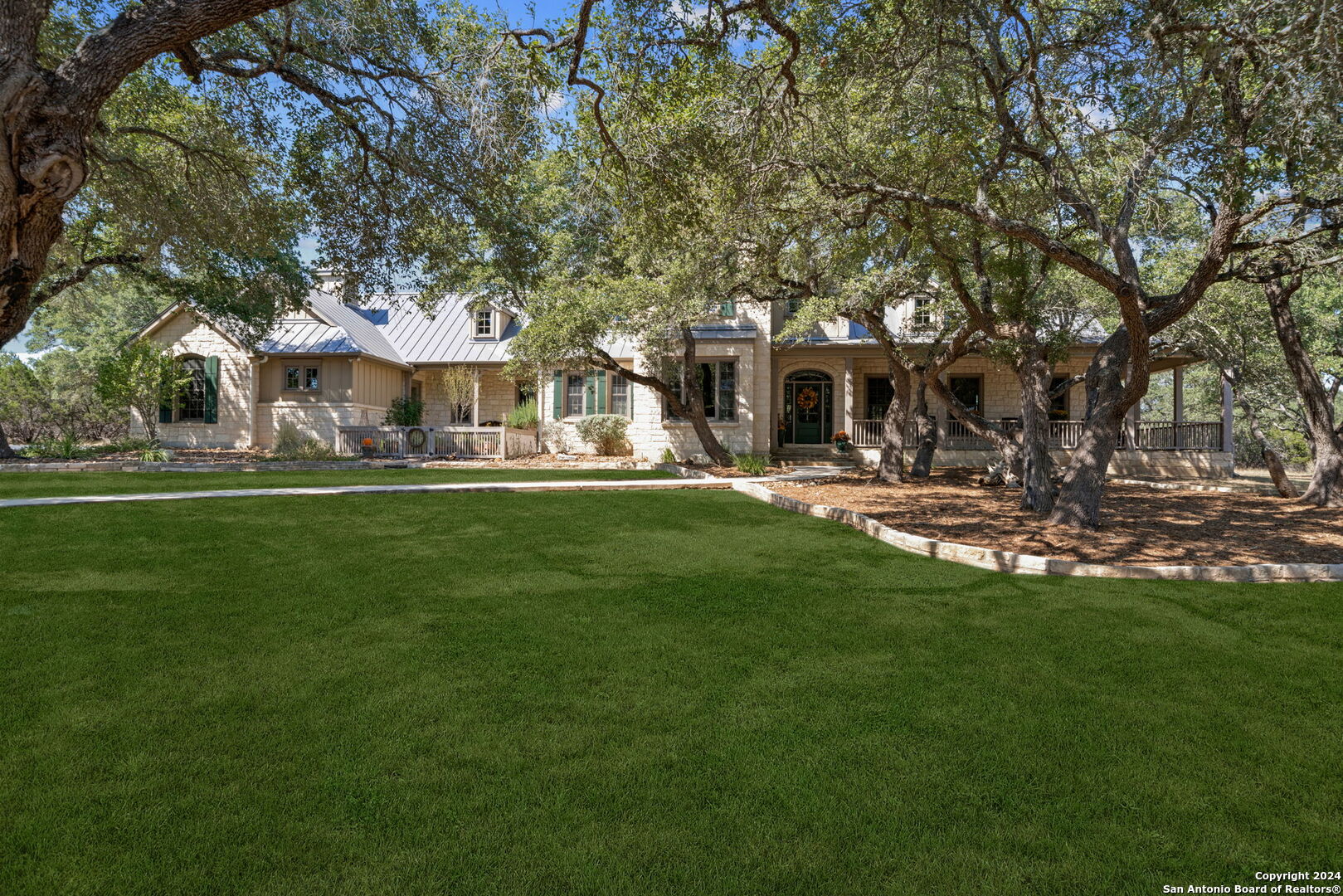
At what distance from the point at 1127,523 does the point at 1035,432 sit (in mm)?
1909

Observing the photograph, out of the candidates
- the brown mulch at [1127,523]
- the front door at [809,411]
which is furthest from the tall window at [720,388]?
the brown mulch at [1127,523]

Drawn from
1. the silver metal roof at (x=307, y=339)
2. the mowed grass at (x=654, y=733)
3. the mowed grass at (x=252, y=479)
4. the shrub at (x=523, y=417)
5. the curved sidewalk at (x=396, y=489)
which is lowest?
the mowed grass at (x=654, y=733)

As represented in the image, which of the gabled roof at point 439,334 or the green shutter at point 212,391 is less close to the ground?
the gabled roof at point 439,334

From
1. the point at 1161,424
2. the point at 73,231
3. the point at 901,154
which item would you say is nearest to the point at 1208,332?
the point at 1161,424

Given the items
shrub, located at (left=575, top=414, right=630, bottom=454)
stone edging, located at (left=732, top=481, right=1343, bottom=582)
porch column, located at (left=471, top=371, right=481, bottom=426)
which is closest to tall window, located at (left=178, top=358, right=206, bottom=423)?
porch column, located at (left=471, top=371, right=481, bottom=426)

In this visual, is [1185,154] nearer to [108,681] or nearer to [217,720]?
[217,720]

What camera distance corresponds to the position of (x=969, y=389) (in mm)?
22297

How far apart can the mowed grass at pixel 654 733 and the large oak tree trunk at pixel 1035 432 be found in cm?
470

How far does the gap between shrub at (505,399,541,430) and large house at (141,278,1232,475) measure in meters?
0.56

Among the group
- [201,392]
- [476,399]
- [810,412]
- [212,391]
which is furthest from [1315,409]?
[201,392]

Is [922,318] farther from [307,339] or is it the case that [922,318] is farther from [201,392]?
[201,392]

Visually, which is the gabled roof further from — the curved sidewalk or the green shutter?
the curved sidewalk

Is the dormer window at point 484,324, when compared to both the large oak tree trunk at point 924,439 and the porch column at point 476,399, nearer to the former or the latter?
the porch column at point 476,399

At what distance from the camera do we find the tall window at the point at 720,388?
2006 cm
